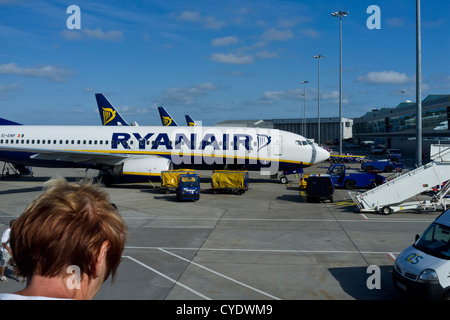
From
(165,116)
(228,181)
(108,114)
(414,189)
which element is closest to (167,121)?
(165,116)

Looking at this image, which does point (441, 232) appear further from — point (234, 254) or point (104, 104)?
point (104, 104)

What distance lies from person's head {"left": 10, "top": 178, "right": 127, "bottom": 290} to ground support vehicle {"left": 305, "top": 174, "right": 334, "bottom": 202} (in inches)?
1011

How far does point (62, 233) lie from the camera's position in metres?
2.16

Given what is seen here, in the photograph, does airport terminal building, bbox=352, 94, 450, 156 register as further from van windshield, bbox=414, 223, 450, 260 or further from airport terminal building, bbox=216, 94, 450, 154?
→ van windshield, bbox=414, 223, 450, 260

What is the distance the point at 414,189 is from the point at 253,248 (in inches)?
473

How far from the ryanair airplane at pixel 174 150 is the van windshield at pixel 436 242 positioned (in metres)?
23.3

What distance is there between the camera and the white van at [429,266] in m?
9.35

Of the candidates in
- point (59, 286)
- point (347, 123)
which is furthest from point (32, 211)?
point (347, 123)

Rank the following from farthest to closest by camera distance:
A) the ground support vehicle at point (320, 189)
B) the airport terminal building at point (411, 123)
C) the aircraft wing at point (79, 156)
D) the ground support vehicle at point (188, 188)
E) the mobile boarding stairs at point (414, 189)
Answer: the airport terminal building at point (411, 123), the aircraft wing at point (79, 156), the ground support vehicle at point (188, 188), the ground support vehicle at point (320, 189), the mobile boarding stairs at point (414, 189)

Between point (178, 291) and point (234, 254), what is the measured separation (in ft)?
13.7

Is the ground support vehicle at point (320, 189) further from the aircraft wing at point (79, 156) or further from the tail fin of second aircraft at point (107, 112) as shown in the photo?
the tail fin of second aircraft at point (107, 112)

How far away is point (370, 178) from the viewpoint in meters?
33.2

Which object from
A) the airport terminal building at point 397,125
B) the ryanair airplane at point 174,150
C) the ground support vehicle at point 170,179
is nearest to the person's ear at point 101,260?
the ground support vehicle at point 170,179

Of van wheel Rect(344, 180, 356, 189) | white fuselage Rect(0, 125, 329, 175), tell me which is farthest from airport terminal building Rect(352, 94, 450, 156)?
white fuselage Rect(0, 125, 329, 175)
